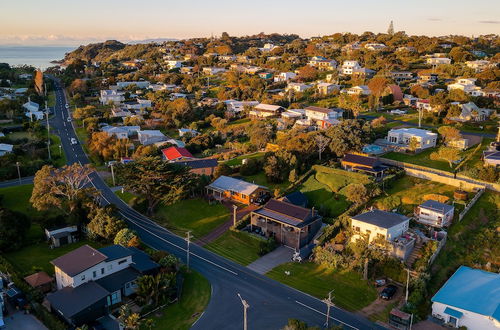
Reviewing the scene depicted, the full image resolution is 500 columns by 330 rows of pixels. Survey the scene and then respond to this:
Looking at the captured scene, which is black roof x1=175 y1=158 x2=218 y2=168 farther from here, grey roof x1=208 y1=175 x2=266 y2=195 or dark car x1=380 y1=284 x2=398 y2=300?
dark car x1=380 y1=284 x2=398 y2=300

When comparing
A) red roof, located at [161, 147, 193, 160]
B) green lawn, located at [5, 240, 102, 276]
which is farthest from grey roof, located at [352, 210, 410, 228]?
red roof, located at [161, 147, 193, 160]

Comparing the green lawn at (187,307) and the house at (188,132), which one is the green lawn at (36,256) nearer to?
the green lawn at (187,307)

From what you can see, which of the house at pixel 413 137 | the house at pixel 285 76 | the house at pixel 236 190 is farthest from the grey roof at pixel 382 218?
the house at pixel 285 76

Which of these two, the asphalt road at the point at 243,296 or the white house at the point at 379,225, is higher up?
the white house at the point at 379,225

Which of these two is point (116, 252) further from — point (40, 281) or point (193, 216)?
point (193, 216)

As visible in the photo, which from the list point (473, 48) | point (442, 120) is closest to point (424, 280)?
point (442, 120)

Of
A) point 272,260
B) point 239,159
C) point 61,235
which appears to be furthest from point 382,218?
point 61,235

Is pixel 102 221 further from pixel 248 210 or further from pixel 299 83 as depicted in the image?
pixel 299 83
